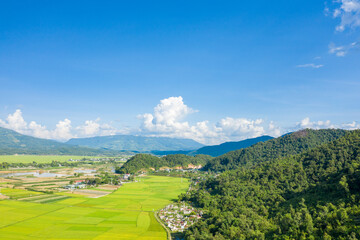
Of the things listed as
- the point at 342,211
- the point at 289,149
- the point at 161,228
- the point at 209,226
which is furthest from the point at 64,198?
the point at 289,149

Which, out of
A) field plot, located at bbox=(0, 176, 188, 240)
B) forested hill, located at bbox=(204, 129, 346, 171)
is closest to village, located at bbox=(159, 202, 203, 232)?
field plot, located at bbox=(0, 176, 188, 240)

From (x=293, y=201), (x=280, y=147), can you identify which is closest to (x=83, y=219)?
(x=293, y=201)

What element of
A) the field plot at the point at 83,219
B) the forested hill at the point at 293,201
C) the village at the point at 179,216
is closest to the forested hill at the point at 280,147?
the forested hill at the point at 293,201

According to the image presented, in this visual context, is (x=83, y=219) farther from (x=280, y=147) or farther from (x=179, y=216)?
(x=280, y=147)

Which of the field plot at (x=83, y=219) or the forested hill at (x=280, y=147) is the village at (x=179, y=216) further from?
the forested hill at (x=280, y=147)

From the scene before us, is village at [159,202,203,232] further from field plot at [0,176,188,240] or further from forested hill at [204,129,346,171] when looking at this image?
forested hill at [204,129,346,171]

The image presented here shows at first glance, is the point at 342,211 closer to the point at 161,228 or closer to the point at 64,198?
the point at 161,228
